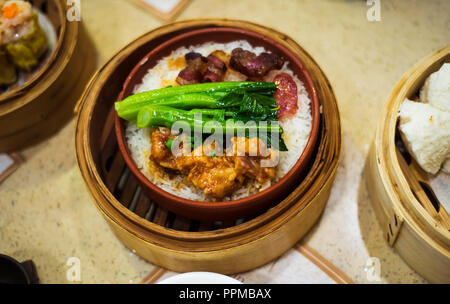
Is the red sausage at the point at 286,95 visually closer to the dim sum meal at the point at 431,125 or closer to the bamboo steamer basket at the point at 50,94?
the dim sum meal at the point at 431,125

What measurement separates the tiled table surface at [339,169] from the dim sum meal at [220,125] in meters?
0.54

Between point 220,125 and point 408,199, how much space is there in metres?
0.94

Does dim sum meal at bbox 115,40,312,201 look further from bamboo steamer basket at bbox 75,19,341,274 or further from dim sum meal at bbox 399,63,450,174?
dim sum meal at bbox 399,63,450,174

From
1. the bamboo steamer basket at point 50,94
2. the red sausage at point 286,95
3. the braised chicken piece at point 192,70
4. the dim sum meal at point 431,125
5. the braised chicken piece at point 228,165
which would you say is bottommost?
the bamboo steamer basket at point 50,94

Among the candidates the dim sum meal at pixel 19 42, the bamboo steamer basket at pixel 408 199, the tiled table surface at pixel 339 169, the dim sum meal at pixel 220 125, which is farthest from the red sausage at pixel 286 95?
the dim sum meal at pixel 19 42

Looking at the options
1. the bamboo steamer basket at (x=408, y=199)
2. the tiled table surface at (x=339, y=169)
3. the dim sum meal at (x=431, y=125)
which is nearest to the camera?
the bamboo steamer basket at (x=408, y=199)

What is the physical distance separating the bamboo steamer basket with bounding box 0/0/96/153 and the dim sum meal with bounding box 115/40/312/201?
55cm

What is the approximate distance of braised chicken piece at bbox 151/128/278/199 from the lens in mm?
2043

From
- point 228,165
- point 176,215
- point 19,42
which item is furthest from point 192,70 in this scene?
point 19,42

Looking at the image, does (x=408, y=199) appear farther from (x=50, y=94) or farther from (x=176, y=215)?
(x=50, y=94)

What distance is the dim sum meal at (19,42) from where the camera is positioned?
276cm

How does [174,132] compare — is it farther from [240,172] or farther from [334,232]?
[334,232]

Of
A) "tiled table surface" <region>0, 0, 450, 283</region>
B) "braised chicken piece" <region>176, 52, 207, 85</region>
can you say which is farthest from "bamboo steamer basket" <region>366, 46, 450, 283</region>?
"braised chicken piece" <region>176, 52, 207, 85</region>

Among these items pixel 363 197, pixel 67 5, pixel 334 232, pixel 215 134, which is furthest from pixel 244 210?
pixel 67 5
